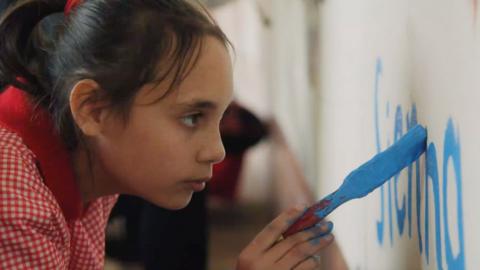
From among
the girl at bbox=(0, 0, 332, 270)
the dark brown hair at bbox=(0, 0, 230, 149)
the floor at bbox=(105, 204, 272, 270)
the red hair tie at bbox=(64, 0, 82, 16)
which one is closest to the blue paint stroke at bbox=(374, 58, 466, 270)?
the girl at bbox=(0, 0, 332, 270)

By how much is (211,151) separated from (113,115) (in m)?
0.10

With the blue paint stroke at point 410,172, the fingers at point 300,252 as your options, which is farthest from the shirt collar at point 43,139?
the blue paint stroke at point 410,172

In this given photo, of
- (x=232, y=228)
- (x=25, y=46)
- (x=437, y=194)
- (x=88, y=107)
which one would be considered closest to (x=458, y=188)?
(x=437, y=194)

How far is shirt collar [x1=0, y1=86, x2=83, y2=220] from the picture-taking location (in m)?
0.85

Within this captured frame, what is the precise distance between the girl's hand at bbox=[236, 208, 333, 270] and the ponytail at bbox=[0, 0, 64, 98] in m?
0.27

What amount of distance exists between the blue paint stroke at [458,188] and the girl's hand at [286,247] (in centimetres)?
20

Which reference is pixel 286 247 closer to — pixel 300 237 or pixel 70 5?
pixel 300 237

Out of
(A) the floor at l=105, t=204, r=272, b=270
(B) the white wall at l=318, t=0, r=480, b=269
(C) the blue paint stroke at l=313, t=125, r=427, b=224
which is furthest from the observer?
(A) the floor at l=105, t=204, r=272, b=270

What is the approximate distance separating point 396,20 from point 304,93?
0.84 meters

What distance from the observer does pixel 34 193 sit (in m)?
0.80

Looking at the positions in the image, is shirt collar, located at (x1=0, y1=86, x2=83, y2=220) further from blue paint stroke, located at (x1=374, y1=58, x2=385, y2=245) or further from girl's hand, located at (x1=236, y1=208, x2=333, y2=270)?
blue paint stroke, located at (x1=374, y1=58, x2=385, y2=245)

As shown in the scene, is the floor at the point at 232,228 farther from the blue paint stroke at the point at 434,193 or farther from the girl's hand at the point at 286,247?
the blue paint stroke at the point at 434,193

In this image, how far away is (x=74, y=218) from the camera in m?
0.93

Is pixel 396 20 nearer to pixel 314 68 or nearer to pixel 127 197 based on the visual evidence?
pixel 314 68
